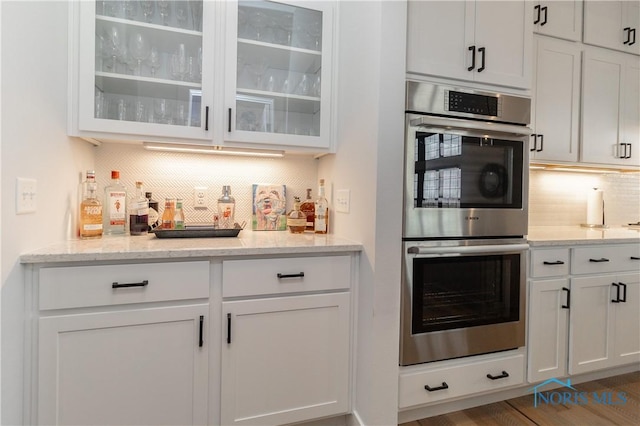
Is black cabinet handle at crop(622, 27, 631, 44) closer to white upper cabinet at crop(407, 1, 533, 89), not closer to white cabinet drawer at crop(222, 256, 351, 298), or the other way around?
white upper cabinet at crop(407, 1, 533, 89)

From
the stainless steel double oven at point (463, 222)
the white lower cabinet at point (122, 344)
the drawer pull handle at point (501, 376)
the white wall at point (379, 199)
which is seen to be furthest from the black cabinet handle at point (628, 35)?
the white lower cabinet at point (122, 344)

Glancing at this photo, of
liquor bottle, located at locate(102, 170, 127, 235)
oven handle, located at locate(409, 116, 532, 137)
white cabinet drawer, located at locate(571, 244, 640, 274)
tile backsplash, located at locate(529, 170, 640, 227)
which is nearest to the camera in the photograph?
oven handle, located at locate(409, 116, 532, 137)

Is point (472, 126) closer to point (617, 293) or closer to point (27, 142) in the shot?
point (617, 293)

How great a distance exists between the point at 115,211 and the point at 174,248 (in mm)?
596

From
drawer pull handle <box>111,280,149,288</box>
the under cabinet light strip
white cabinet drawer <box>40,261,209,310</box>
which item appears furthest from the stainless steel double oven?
drawer pull handle <box>111,280,149,288</box>

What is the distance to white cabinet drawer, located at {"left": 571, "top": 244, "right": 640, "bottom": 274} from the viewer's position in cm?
188

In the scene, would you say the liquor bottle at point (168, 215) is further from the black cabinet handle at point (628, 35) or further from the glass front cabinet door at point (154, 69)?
the black cabinet handle at point (628, 35)

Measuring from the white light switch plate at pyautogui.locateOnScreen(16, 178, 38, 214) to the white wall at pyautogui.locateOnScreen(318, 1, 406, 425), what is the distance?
1276mm

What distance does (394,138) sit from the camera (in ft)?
4.67

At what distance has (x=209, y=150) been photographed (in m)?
1.82

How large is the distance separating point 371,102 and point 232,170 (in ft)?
3.11

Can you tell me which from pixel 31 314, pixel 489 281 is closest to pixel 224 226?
pixel 31 314

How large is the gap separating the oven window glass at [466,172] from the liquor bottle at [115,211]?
1.45 meters

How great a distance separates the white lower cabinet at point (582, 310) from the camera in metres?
1.80
